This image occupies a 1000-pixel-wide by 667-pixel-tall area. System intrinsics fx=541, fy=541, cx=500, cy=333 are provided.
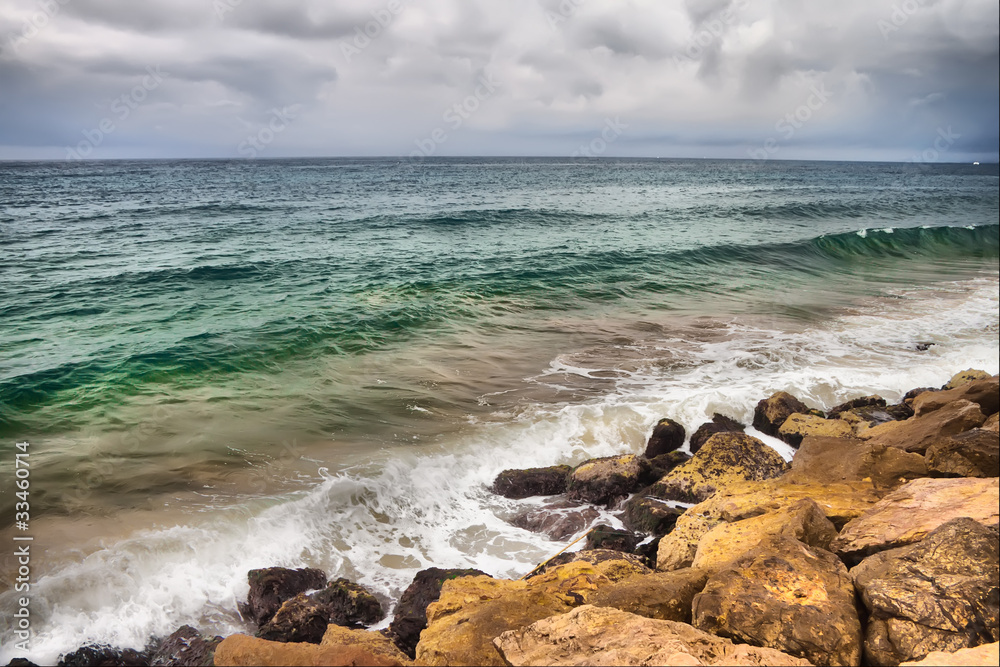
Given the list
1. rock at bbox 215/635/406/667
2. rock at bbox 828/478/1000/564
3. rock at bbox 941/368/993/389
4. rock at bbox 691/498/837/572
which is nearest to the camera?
rock at bbox 215/635/406/667

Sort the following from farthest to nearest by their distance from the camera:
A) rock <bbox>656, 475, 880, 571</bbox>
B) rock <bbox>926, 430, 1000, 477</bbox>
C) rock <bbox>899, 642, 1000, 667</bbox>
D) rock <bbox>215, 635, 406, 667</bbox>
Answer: rock <bbox>926, 430, 1000, 477</bbox>
rock <bbox>656, 475, 880, 571</bbox>
rock <bbox>215, 635, 406, 667</bbox>
rock <bbox>899, 642, 1000, 667</bbox>

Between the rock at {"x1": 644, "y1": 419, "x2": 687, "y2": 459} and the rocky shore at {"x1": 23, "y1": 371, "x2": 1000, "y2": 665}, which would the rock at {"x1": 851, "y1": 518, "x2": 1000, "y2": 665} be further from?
the rock at {"x1": 644, "y1": 419, "x2": 687, "y2": 459}

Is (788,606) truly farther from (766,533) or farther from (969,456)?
(969,456)

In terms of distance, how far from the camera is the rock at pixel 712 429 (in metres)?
8.52

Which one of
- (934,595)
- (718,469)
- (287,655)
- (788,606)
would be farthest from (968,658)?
(718,469)

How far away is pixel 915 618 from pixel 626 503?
4029 millimetres

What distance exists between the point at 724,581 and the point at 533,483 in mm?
4069

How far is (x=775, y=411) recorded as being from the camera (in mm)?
9117

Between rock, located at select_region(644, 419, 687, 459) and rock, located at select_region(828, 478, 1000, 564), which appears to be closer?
rock, located at select_region(828, 478, 1000, 564)

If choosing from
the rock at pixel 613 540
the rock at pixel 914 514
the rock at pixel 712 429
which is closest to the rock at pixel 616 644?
the rock at pixel 914 514

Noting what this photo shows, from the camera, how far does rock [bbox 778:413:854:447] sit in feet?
27.0

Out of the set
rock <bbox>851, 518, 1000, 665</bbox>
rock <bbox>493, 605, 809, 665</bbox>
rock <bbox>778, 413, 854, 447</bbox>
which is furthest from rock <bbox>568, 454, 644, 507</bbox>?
rock <bbox>493, 605, 809, 665</bbox>

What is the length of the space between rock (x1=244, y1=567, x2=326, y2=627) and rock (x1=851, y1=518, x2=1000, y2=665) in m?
5.03

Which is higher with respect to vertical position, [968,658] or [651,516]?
[968,658]
